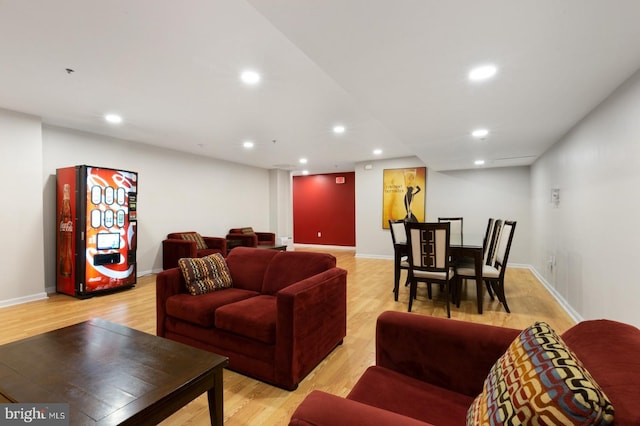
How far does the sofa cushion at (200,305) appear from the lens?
7.27 ft

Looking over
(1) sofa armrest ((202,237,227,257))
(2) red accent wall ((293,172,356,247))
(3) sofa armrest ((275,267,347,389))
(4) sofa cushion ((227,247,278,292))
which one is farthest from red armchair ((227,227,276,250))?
(3) sofa armrest ((275,267,347,389))

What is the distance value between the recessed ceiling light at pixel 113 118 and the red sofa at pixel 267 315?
8.55 feet

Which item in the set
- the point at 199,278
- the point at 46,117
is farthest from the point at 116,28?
the point at 46,117

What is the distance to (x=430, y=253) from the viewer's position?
342 centimetres

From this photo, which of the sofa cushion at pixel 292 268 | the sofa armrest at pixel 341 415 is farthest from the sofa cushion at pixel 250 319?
the sofa armrest at pixel 341 415

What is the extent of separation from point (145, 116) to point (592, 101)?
A: 4.91m

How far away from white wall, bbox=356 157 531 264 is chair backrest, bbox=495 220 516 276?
2342 millimetres

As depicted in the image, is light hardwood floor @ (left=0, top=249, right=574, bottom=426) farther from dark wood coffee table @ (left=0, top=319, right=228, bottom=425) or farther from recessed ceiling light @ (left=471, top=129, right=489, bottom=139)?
recessed ceiling light @ (left=471, top=129, right=489, bottom=139)

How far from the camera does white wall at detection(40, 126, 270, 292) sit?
168 inches

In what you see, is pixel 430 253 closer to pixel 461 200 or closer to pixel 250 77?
pixel 250 77

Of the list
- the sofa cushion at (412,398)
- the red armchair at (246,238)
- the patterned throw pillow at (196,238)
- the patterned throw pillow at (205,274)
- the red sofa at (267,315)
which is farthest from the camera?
the red armchair at (246,238)

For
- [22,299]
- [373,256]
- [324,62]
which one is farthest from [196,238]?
[324,62]

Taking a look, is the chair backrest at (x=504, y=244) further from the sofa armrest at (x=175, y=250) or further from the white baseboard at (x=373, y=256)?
the sofa armrest at (x=175, y=250)

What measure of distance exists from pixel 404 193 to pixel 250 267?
5.05 metres
